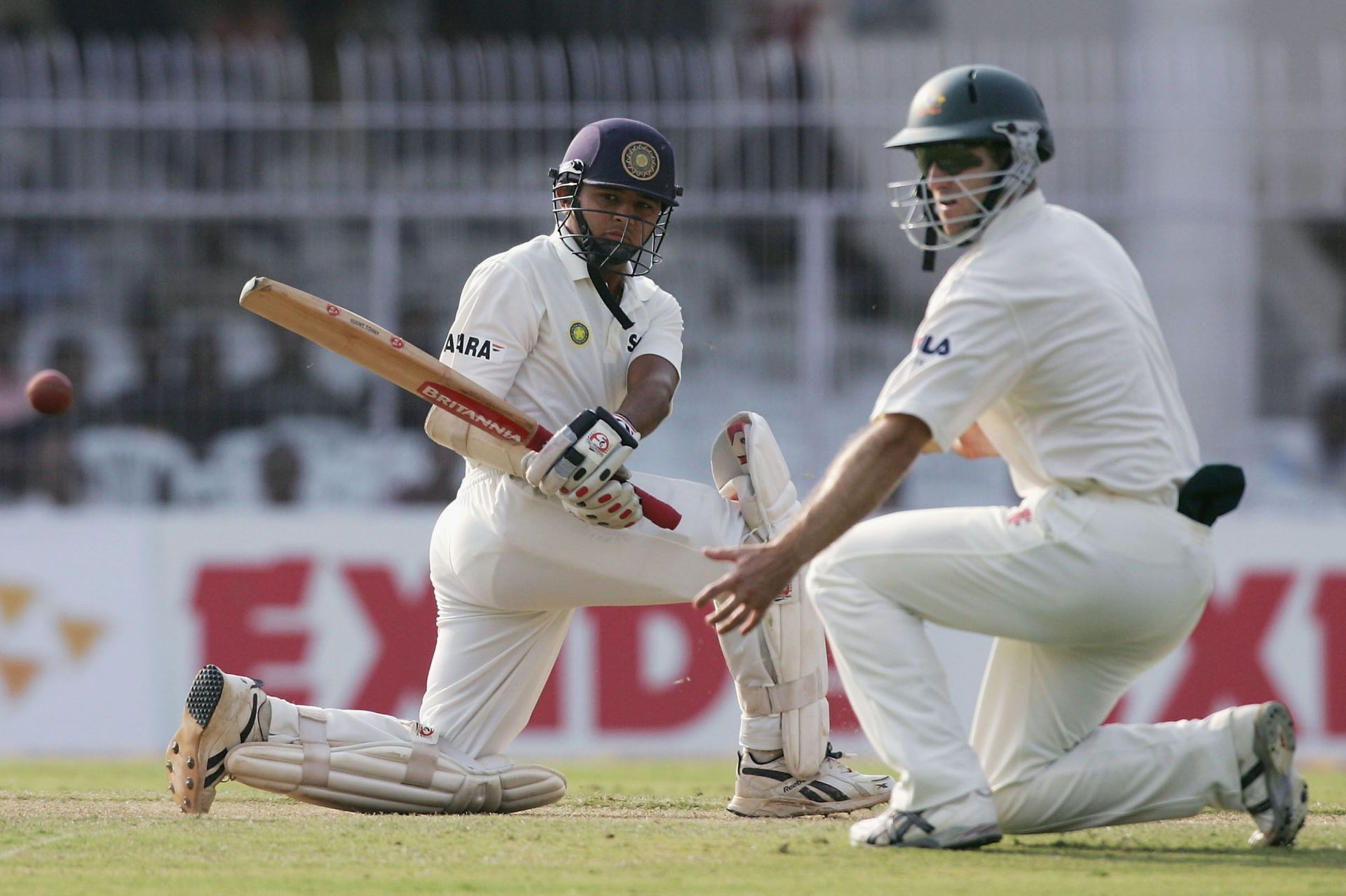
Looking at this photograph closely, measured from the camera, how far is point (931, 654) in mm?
4023

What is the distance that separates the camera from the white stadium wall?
28.1 ft

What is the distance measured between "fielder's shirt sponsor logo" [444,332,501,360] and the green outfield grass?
1166 millimetres

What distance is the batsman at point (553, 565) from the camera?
4.71m

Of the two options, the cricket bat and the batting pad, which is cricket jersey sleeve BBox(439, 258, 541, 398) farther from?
the batting pad

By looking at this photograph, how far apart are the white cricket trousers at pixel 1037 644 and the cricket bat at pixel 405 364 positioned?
3.00 ft

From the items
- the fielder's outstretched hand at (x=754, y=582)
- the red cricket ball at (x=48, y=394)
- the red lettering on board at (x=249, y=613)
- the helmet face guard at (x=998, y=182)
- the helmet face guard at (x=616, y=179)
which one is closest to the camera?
the fielder's outstretched hand at (x=754, y=582)

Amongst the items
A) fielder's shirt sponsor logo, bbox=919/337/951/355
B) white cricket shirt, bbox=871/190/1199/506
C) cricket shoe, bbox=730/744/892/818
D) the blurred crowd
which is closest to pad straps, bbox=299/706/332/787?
cricket shoe, bbox=730/744/892/818

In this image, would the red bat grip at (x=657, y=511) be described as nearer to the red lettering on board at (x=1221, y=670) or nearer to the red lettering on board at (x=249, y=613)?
the red lettering on board at (x=249, y=613)

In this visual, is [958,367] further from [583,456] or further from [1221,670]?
[1221,670]

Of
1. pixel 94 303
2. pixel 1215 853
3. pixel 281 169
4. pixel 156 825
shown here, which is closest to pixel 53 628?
pixel 94 303

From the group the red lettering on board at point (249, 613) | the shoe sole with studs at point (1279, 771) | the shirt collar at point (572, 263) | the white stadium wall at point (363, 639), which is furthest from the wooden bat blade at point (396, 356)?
the red lettering on board at point (249, 613)

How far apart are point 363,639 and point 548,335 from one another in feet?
13.0

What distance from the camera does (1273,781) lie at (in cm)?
402

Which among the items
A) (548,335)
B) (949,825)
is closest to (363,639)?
(548,335)
